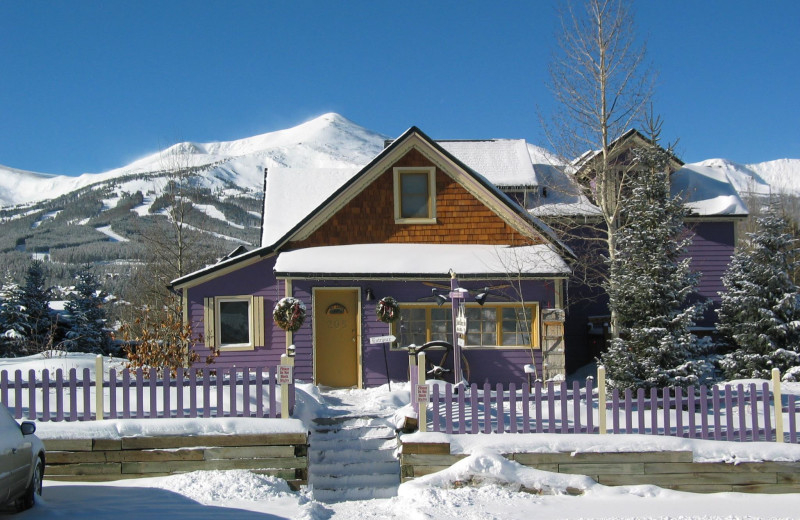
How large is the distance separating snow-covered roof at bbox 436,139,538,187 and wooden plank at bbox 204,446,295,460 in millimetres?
13001

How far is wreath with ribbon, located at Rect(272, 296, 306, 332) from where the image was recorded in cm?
1527

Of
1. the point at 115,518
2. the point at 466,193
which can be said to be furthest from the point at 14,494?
the point at 466,193

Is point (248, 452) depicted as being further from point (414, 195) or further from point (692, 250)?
point (692, 250)

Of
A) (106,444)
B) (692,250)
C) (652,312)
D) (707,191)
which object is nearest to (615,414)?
(652,312)

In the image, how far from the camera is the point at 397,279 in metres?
16.0

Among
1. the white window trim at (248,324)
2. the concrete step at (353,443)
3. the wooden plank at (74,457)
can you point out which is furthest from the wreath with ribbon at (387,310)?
the wooden plank at (74,457)

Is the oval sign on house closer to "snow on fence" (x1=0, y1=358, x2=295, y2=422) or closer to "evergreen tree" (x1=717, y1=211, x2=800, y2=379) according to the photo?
"snow on fence" (x1=0, y1=358, x2=295, y2=422)

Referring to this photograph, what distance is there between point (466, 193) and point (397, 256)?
2349mm

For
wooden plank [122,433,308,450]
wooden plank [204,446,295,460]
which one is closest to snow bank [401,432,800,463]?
wooden plank [204,446,295,460]

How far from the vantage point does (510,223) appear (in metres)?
17.4

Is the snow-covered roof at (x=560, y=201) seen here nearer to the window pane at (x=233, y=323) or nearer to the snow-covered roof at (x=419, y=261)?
the snow-covered roof at (x=419, y=261)

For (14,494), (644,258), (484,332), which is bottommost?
(14,494)

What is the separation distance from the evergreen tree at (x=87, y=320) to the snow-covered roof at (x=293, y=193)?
20.5 metres

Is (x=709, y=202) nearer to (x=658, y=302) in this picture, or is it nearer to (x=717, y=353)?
(x=717, y=353)
